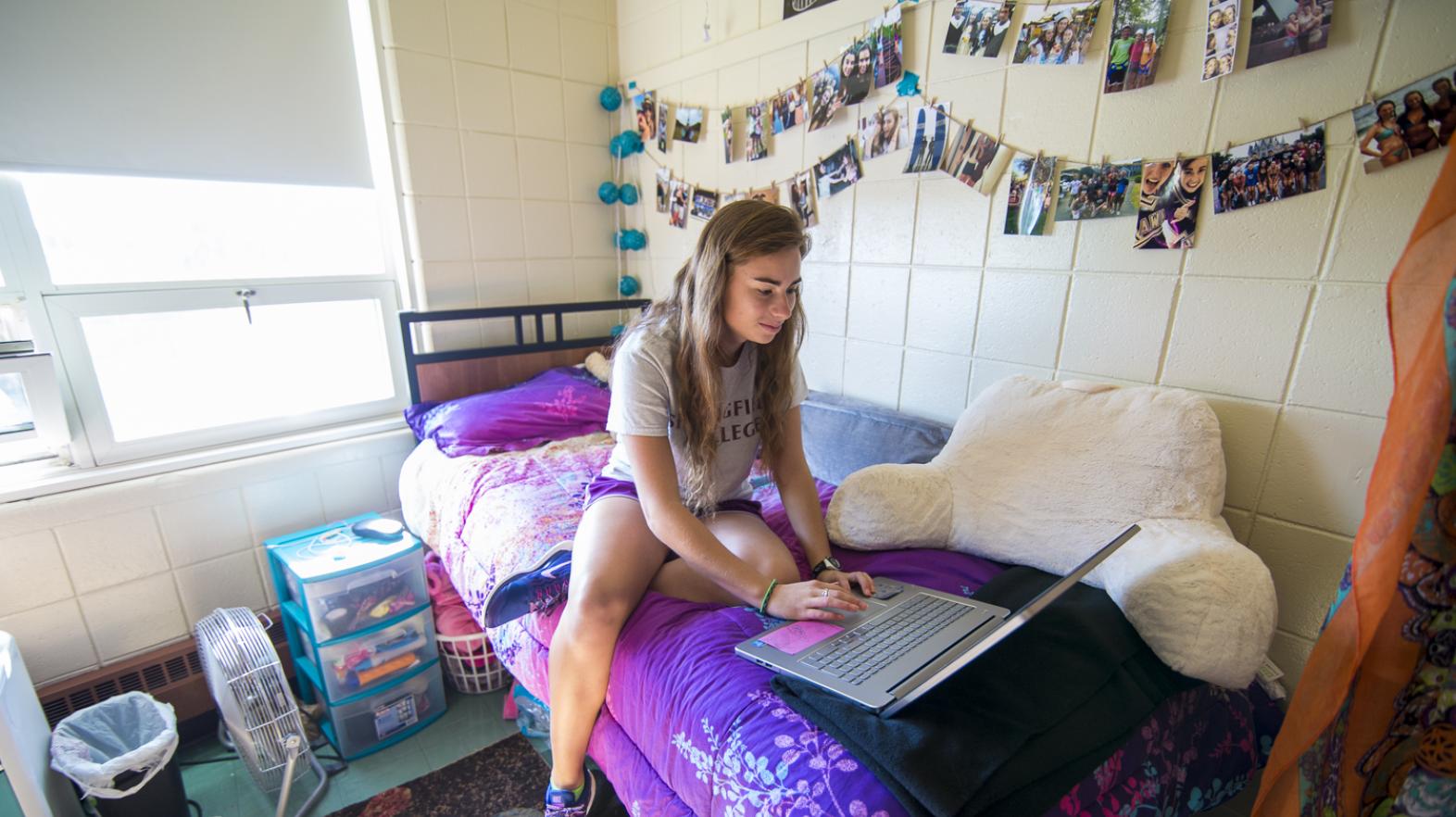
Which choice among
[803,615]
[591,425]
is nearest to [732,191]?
[591,425]

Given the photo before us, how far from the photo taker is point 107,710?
56.0 inches

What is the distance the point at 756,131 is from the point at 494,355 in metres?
1.30

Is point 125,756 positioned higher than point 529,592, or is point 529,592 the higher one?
point 529,592

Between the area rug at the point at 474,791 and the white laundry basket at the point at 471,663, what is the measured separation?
0.25 meters

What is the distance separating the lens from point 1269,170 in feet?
3.70

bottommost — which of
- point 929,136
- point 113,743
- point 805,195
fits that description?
point 113,743

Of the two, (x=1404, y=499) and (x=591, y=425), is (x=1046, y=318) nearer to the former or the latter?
(x=1404, y=499)

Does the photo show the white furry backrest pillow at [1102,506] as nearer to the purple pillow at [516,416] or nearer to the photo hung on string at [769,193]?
the photo hung on string at [769,193]

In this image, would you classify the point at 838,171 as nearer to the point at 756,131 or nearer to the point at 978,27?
the point at 756,131

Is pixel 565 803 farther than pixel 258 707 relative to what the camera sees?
No

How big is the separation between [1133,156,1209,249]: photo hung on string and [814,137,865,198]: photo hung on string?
2.44 feet

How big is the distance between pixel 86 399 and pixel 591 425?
1.43m

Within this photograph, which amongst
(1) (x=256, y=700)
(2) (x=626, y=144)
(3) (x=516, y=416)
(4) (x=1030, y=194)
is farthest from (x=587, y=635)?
(2) (x=626, y=144)

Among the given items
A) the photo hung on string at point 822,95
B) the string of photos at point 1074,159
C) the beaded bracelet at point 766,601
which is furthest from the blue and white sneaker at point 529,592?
the photo hung on string at point 822,95
